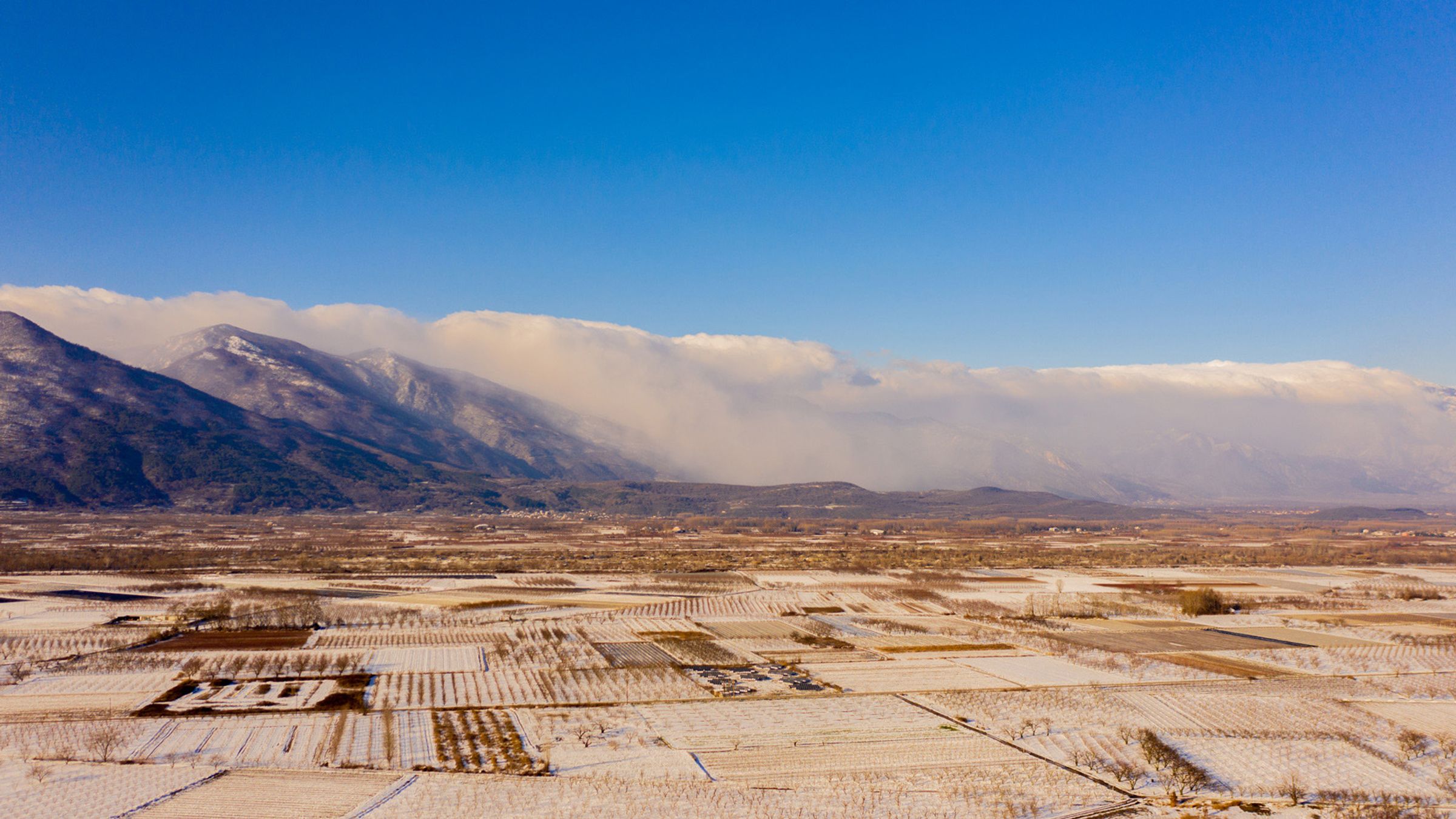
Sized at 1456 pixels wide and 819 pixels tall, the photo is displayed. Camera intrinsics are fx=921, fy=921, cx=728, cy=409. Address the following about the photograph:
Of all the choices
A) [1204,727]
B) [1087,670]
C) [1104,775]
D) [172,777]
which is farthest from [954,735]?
[172,777]

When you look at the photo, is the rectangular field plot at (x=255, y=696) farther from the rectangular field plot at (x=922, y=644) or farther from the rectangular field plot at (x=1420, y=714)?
the rectangular field plot at (x=1420, y=714)

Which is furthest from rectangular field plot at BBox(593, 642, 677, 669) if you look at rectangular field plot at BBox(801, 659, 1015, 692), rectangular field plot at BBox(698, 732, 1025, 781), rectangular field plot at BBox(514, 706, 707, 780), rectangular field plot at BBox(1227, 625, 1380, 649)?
rectangular field plot at BBox(1227, 625, 1380, 649)

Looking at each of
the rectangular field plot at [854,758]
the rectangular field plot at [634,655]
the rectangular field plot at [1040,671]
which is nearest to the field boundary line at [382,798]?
the rectangular field plot at [854,758]

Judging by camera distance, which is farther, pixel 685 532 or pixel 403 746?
pixel 685 532

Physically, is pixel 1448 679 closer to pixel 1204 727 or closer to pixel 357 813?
pixel 1204 727

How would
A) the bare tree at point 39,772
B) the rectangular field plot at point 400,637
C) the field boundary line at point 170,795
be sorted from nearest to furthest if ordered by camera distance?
the field boundary line at point 170,795 → the bare tree at point 39,772 → the rectangular field plot at point 400,637
